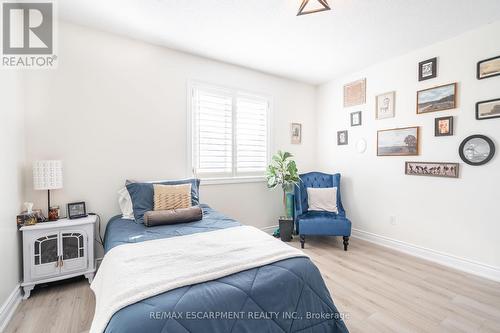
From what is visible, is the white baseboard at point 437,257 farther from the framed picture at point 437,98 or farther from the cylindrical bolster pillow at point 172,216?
the cylindrical bolster pillow at point 172,216

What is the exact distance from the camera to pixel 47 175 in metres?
2.10

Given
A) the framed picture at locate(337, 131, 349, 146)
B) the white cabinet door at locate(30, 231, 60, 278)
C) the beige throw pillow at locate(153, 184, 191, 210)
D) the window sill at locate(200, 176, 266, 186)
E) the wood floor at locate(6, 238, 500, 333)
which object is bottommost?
the wood floor at locate(6, 238, 500, 333)

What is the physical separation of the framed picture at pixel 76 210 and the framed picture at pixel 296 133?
3207 millimetres

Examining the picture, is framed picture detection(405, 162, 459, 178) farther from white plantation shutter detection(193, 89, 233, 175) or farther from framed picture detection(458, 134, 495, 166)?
white plantation shutter detection(193, 89, 233, 175)

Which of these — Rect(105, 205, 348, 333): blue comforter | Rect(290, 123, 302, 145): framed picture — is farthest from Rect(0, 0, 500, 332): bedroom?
Rect(290, 123, 302, 145): framed picture

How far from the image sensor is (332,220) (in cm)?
315

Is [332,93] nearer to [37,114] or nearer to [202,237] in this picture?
[202,237]

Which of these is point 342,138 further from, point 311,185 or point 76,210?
point 76,210

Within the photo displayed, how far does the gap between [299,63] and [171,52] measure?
1.83m

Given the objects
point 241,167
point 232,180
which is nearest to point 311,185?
point 241,167

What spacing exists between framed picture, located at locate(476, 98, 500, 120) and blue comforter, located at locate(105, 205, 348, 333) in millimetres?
2604

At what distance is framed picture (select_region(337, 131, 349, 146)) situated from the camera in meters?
3.87

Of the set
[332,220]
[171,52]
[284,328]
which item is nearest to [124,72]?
[171,52]

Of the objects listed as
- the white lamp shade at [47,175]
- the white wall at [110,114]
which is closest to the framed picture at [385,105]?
the white wall at [110,114]
